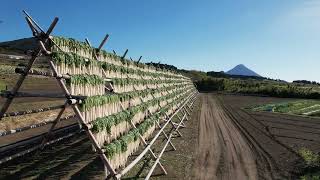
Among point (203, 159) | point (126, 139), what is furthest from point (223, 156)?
point (126, 139)

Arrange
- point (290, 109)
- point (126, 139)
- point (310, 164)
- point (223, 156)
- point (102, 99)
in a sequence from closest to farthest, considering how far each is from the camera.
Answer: point (102, 99), point (126, 139), point (310, 164), point (223, 156), point (290, 109)

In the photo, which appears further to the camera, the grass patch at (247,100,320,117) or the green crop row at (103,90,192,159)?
the grass patch at (247,100,320,117)

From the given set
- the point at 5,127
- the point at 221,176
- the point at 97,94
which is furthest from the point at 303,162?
the point at 5,127

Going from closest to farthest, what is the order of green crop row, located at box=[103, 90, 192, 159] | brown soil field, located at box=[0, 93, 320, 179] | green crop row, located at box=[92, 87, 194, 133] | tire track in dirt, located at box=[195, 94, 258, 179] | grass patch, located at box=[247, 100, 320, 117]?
green crop row, located at box=[92, 87, 194, 133] → green crop row, located at box=[103, 90, 192, 159] → brown soil field, located at box=[0, 93, 320, 179] → tire track in dirt, located at box=[195, 94, 258, 179] → grass patch, located at box=[247, 100, 320, 117]

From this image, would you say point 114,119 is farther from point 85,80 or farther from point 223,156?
point 223,156

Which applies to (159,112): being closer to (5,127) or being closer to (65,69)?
(5,127)

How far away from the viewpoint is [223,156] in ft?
64.3

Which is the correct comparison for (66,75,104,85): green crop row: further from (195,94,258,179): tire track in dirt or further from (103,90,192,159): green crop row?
(195,94,258,179): tire track in dirt

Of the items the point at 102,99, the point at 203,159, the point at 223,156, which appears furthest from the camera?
the point at 223,156

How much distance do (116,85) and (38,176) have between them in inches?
157

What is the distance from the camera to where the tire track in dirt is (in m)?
16.3

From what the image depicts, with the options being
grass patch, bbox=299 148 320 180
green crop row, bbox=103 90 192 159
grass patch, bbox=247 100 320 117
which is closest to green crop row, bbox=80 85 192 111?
green crop row, bbox=103 90 192 159

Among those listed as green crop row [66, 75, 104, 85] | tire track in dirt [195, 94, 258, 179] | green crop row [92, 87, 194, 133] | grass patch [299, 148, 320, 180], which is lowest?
grass patch [299, 148, 320, 180]

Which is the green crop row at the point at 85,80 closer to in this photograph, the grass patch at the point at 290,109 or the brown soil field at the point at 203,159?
the brown soil field at the point at 203,159
